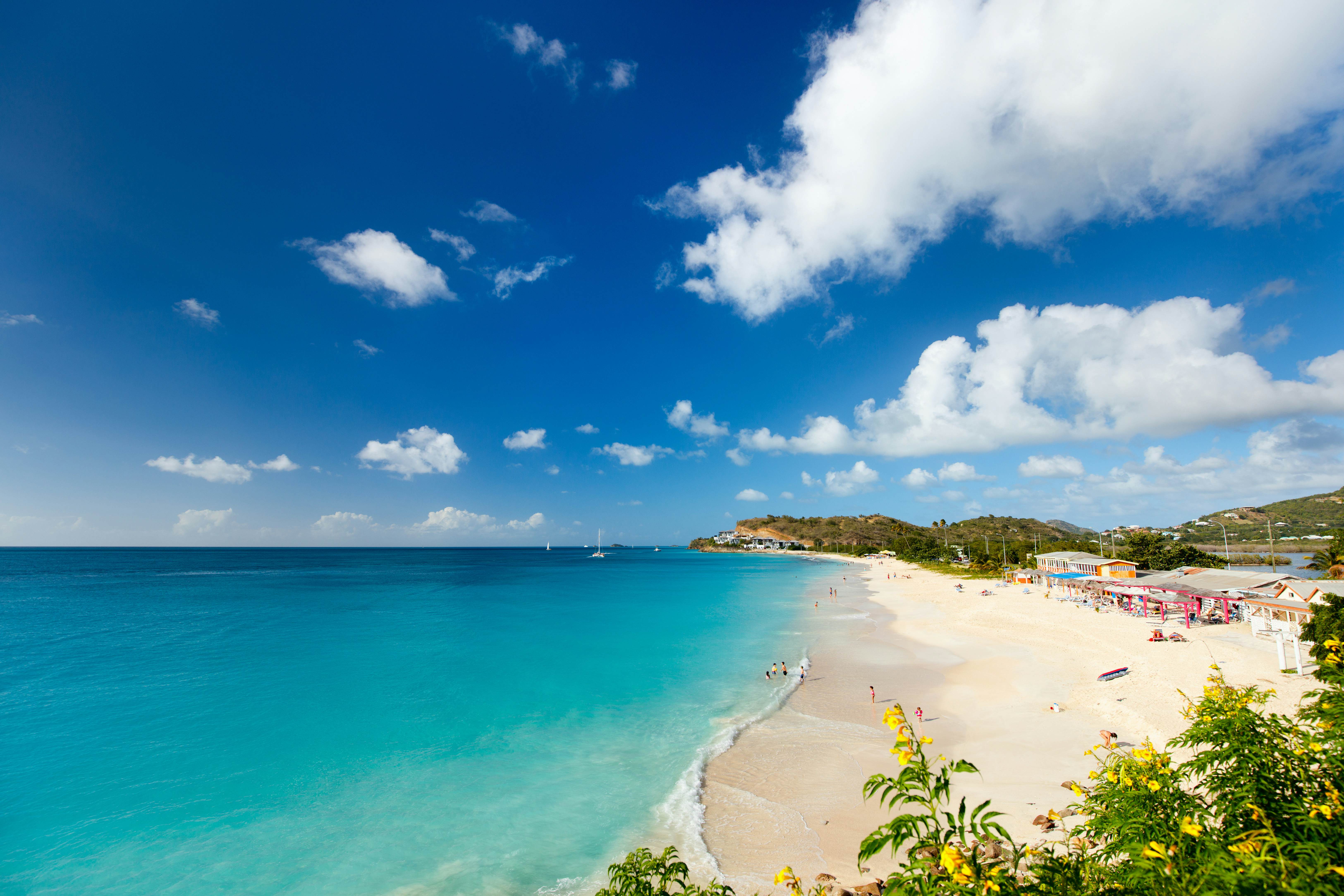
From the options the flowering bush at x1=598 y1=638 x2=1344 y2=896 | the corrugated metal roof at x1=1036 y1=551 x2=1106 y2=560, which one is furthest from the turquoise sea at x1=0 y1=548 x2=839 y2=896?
the corrugated metal roof at x1=1036 y1=551 x2=1106 y2=560

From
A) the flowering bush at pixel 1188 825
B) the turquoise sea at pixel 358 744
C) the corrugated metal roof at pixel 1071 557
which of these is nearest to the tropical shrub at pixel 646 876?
the flowering bush at pixel 1188 825

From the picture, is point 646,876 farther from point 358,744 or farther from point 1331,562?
point 1331,562

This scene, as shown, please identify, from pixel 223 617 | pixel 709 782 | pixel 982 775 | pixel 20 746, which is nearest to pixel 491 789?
pixel 709 782

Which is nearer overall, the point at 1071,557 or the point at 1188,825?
the point at 1188,825

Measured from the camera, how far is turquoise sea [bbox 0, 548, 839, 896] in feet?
48.5

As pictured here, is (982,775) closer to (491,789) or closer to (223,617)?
(491,789)

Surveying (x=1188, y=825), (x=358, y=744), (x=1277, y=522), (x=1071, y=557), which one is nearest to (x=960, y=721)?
(x=1188, y=825)

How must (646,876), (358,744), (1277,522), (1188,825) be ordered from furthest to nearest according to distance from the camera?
(1277,522)
(358,744)
(646,876)
(1188,825)

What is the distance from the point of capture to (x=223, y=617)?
180ft

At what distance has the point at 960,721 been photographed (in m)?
22.0

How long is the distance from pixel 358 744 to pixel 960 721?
24.8 metres

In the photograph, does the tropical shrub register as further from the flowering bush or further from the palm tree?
the palm tree

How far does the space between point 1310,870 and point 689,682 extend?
29129 mm

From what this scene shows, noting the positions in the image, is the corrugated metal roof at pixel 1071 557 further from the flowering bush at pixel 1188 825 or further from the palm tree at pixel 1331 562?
the flowering bush at pixel 1188 825
